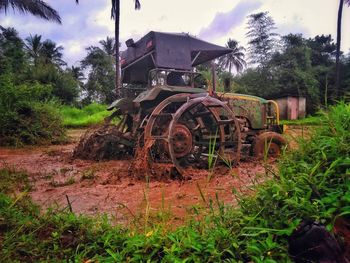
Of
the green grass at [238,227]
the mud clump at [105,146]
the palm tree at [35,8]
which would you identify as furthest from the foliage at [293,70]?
the green grass at [238,227]

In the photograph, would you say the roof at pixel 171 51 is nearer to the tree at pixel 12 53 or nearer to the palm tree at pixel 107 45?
the tree at pixel 12 53

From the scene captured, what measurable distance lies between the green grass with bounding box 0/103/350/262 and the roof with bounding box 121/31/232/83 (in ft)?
14.2

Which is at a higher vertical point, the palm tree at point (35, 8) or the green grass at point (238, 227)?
the palm tree at point (35, 8)

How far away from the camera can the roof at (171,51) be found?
664 cm

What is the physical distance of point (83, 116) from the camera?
21.8 metres

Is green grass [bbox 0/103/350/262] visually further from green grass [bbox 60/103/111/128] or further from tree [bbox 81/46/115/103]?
tree [bbox 81/46/115/103]

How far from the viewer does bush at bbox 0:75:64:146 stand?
456 inches

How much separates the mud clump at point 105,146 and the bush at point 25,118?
460 centimetres

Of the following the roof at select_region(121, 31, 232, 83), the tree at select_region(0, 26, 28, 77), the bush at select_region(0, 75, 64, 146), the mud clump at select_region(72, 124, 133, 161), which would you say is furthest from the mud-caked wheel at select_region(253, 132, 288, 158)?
the tree at select_region(0, 26, 28, 77)

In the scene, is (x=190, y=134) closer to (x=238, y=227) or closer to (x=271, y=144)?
(x=271, y=144)

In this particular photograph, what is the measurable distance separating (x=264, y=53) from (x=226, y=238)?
1310 inches

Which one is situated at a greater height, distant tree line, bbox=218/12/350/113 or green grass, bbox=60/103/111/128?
distant tree line, bbox=218/12/350/113

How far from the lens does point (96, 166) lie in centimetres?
670

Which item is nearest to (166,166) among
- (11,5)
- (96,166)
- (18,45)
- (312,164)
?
(96,166)
